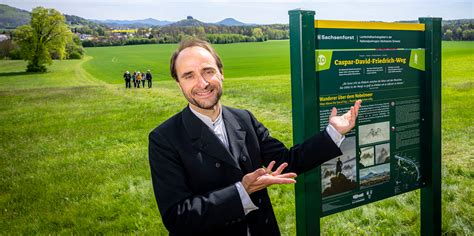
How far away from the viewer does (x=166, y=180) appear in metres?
1.72

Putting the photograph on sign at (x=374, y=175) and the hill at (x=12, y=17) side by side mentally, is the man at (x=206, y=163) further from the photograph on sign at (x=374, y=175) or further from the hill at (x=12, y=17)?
the hill at (x=12, y=17)

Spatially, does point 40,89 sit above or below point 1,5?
below

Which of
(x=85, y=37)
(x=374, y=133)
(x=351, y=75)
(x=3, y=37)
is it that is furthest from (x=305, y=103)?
(x=85, y=37)

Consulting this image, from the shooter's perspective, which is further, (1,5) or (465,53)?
(465,53)

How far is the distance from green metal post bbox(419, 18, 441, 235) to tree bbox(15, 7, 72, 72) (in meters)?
5.95

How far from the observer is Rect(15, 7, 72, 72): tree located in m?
6.49

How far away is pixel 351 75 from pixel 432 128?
106 centimetres

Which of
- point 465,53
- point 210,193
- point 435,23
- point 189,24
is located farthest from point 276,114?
point 465,53

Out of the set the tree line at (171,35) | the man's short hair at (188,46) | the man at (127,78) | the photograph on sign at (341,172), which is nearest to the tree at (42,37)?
the tree line at (171,35)

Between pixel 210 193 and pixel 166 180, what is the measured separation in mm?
216

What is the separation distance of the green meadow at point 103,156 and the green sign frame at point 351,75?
1111mm

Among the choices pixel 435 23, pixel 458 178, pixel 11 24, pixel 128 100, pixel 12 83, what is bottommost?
pixel 458 178

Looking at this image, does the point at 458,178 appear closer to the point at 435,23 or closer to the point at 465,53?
the point at 435,23

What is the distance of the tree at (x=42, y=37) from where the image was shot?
6488mm
